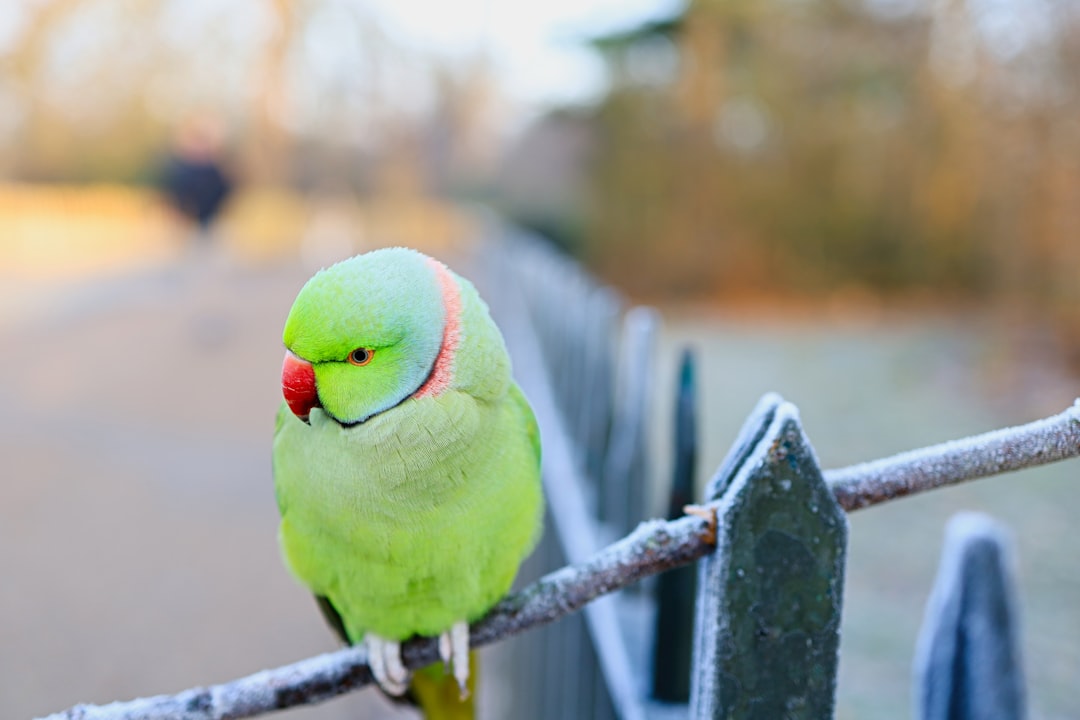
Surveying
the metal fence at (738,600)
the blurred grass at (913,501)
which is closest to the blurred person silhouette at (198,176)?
the blurred grass at (913,501)

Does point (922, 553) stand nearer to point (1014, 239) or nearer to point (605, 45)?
point (1014, 239)

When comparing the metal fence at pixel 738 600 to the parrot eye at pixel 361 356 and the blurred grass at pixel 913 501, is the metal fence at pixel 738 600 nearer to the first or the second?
the blurred grass at pixel 913 501

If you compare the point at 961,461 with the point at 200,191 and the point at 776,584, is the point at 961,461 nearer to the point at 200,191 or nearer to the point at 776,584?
the point at 776,584

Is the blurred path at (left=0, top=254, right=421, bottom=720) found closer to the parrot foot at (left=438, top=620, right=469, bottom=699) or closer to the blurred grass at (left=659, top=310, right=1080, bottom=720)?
the blurred grass at (left=659, top=310, right=1080, bottom=720)

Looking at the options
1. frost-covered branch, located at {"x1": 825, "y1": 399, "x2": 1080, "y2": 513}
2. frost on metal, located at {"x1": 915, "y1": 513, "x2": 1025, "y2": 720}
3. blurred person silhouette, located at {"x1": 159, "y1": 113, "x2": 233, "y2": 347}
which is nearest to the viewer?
frost-covered branch, located at {"x1": 825, "y1": 399, "x2": 1080, "y2": 513}

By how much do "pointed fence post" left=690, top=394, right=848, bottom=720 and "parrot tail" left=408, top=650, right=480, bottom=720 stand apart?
0.74m

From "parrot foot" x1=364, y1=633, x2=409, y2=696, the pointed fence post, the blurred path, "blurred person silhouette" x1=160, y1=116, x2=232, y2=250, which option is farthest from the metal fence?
"blurred person silhouette" x1=160, y1=116, x2=232, y2=250

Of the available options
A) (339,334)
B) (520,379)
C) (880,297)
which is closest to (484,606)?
(339,334)

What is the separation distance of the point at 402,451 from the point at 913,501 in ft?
10.2

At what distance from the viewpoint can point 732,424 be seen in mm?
3525

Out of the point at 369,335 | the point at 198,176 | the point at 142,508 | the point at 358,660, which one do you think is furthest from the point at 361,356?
the point at 198,176

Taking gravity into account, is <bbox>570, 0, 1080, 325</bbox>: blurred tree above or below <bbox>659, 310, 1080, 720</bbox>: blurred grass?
above

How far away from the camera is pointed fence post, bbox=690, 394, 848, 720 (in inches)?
31.7

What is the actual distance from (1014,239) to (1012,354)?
2016mm
